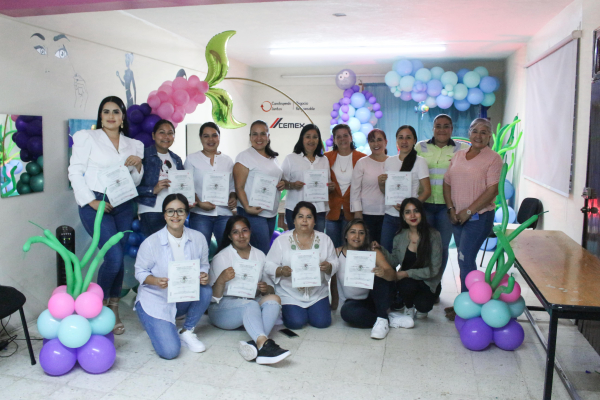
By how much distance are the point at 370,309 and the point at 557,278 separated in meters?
1.45

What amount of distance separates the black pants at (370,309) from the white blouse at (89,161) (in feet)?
6.53

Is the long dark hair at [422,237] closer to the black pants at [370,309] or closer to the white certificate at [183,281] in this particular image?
the black pants at [370,309]

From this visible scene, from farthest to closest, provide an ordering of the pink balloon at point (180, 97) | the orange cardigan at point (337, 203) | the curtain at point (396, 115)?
the curtain at point (396, 115) → the pink balloon at point (180, 97) → the orange cardigan at point (337, 203)

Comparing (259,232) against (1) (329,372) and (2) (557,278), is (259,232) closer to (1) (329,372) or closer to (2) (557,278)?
(1) (329,372)

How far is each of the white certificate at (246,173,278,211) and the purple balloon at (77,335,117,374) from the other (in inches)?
61.3

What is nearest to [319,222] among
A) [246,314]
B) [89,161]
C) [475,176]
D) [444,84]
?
[246,314]

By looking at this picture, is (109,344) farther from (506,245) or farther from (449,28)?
(449,28)

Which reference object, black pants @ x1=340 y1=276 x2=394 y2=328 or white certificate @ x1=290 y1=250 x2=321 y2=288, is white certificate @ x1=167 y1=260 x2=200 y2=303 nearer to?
white certificate @ x1=290 y1=250 x2=321 y2=288

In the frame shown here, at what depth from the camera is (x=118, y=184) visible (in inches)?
143

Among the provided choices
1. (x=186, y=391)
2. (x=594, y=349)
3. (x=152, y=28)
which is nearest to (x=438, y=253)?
(x=594, y=349)

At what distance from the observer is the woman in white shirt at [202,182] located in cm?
414

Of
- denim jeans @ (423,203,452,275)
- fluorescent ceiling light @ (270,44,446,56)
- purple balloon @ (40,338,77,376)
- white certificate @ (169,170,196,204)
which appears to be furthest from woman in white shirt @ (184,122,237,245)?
fluorescent ceiling light @ (270,44,446,56)

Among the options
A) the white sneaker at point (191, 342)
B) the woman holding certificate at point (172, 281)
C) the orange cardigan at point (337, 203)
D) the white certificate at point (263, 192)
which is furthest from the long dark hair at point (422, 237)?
the white sneaker at point (191, 342)

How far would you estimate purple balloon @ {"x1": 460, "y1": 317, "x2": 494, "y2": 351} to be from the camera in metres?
3.35
